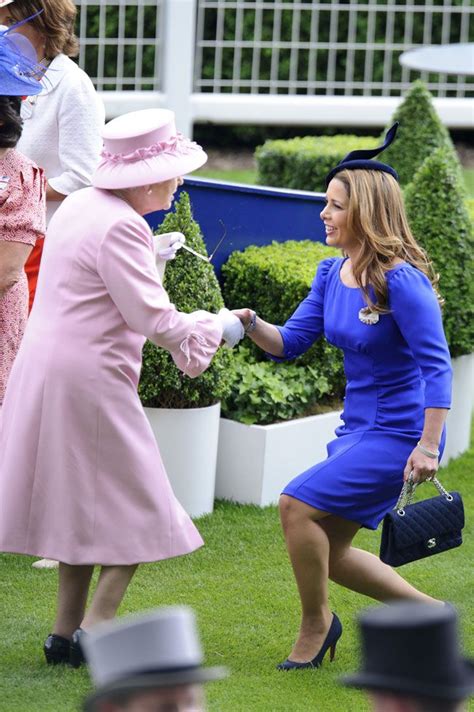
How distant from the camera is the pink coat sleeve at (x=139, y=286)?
358cm

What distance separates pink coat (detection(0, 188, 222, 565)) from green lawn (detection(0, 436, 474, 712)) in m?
0.44

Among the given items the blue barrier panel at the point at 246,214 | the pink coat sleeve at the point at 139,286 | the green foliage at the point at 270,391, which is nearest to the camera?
the pink coat sleeve at the point at 139,286

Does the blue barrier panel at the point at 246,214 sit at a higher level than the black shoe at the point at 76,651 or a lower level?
higher

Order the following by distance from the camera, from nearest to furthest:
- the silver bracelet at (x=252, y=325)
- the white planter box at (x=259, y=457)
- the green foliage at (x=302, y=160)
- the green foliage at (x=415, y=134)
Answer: the silver bracelet at (x=252, y=325)
the white planter box at (x=259, y=457)
the green foliage at (x=415, y=134)
the green foliage at (x=302, y=160)

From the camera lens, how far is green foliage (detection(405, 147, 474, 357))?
630 centimetres

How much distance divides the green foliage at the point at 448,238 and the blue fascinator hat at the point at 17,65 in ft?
7.81

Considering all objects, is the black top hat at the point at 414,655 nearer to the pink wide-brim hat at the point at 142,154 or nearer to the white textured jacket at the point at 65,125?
the pink wide-brim hat at the point at 142,154

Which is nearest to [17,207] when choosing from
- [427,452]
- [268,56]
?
[427,452]

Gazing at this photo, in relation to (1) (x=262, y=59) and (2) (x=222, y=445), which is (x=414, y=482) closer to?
(2) (x=222, y=445)

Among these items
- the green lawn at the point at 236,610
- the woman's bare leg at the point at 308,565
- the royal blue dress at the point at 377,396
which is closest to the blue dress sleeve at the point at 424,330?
the royal blue dress at the point at 377,396

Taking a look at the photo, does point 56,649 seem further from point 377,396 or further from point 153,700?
point 153,700

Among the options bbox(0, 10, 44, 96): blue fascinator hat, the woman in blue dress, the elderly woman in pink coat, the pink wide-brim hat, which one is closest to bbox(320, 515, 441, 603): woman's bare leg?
the woman in blue dress

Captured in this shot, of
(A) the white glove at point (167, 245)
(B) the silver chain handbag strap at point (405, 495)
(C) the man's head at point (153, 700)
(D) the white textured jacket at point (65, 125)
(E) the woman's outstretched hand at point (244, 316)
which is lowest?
(B) the silver chain handbag strap at point (405, 495)

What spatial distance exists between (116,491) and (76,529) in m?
0.16
